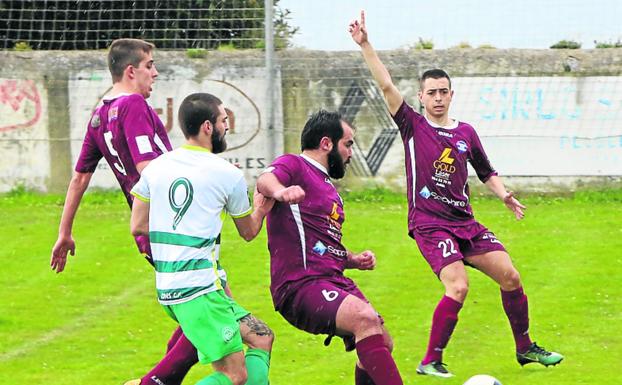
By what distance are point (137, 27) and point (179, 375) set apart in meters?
10.8

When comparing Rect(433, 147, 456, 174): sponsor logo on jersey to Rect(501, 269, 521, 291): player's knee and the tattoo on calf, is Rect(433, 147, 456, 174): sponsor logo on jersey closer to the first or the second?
Rect(501, 269, 521, 291): player's knee

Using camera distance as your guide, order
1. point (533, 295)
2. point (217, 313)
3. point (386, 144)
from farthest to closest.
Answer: point (386, 144), point (533, 295), point (217, 313)

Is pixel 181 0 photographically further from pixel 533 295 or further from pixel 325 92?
pixel 533 295

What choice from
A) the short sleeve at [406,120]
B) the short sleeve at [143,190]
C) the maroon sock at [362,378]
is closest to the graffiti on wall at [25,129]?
the short sleeve at [406,120]

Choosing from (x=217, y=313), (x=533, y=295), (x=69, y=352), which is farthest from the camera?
(x=533, y=295)

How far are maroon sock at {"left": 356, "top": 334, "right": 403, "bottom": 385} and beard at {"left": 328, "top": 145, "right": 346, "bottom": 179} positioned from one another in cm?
108

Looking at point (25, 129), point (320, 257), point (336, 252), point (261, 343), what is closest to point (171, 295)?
point (261, 343)

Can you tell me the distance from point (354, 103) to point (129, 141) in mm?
9261

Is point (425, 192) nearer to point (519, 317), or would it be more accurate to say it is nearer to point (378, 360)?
point (519, 317)

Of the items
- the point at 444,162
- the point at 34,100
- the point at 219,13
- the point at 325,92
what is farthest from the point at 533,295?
the point at 34,100

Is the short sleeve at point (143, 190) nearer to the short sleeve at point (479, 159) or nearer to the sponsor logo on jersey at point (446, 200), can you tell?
the sponsor logo on jersey at point (446, 200)

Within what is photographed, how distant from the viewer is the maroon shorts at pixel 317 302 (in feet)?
22.3

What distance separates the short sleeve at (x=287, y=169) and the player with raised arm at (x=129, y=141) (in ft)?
2.56

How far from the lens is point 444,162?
8.67 meters
